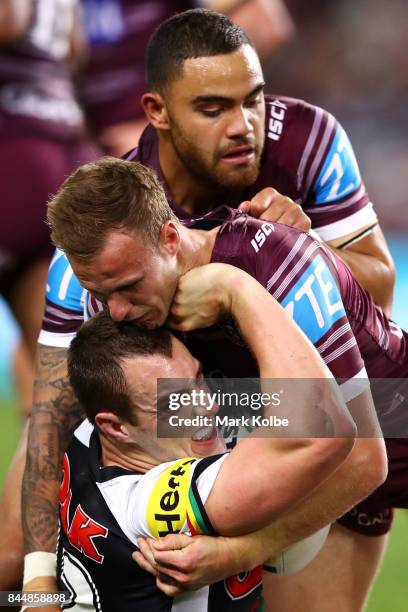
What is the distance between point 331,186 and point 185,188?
0.47 metres

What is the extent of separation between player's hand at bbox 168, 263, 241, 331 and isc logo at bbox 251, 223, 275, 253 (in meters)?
0.11

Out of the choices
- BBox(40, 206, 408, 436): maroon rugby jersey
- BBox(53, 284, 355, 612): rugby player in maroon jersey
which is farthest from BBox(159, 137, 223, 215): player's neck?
BBox(53, 284, 355, 612): rugby player in maroon jersey

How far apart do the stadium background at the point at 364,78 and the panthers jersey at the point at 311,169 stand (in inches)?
279

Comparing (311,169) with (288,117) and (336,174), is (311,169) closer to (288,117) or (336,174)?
(336,174)

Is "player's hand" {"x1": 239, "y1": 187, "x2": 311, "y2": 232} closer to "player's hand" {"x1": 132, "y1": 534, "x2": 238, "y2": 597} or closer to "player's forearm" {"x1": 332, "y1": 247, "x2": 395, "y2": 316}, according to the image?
"player's forearm" {"x1": 332, "y1": 247, "x2": 395, "y2": 316}

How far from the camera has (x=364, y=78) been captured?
11.4 metres

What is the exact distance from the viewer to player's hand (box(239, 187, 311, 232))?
3516 millimetres

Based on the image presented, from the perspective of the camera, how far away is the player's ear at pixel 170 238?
10.8 feet

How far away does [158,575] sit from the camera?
3086 mm

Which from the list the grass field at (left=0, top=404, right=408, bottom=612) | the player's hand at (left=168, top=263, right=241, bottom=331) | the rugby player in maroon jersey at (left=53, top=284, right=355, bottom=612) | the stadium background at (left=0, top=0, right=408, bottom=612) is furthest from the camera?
the stadium background at (left=0, top=0, right=408, bottom=612)

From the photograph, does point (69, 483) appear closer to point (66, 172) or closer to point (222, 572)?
point (222, 572)

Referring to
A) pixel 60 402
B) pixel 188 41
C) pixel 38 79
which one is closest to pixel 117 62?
pixel 38 79

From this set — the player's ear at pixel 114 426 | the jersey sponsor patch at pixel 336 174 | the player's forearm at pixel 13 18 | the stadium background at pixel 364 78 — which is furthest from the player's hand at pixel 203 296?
the stadium background at pixel 364 78

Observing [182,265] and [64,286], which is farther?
[64,286]
